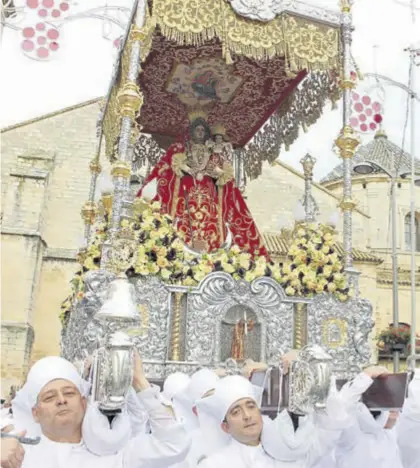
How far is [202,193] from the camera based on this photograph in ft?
30.2

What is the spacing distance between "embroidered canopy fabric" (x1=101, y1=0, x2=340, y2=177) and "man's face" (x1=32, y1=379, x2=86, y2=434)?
525cm

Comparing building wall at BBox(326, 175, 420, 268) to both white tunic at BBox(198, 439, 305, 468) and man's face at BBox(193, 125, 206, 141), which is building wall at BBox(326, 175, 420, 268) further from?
white tunic at BBox(198, 439, 305, 468)

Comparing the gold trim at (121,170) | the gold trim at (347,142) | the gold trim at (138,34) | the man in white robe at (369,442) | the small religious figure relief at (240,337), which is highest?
the gold trim at (138,34)

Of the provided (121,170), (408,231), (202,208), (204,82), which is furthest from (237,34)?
(408,231)

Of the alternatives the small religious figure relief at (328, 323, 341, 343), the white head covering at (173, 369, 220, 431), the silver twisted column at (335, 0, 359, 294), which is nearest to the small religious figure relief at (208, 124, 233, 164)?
the silver twisted column at (335, 0, 359, 294)

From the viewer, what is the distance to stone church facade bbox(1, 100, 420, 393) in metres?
18.9

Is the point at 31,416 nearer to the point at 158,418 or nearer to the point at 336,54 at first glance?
the point at 158,418

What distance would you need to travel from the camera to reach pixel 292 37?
7.71m

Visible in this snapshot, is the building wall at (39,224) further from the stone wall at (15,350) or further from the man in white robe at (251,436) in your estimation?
the man in white robe at (251,436)

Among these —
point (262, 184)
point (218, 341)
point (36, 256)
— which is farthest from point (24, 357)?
point (218, 341)

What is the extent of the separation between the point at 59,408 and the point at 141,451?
0.49 m

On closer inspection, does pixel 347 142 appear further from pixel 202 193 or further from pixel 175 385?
pixel 175 385

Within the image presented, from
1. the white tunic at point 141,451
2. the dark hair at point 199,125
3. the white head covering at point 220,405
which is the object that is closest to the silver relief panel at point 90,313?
the white head covering at point 220,405

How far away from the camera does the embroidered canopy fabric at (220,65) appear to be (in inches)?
289
